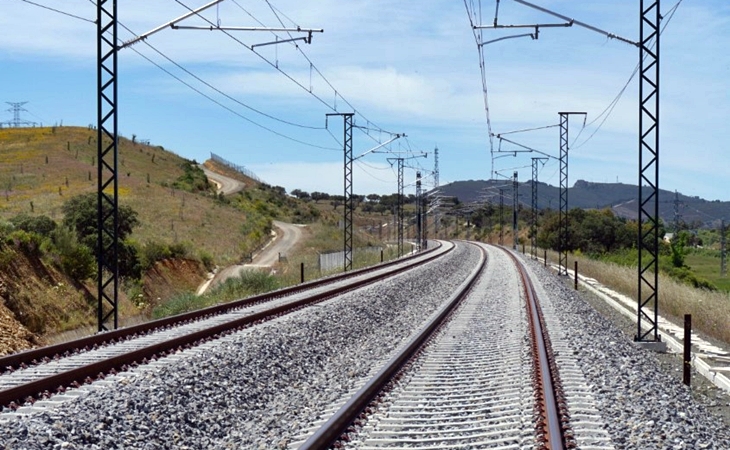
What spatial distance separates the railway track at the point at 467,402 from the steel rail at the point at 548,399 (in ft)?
0.05

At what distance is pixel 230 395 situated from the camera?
11.4 m

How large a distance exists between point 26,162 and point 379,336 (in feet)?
310

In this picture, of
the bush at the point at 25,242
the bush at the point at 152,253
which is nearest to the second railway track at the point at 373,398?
the bush at the point at 25,242

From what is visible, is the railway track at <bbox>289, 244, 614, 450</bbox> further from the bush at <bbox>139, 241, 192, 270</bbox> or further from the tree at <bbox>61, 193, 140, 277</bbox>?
the bush at <bbox>139, 241, 192, 270</bbox>

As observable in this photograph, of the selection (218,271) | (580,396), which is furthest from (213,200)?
(580,396)

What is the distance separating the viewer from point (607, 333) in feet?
64.8

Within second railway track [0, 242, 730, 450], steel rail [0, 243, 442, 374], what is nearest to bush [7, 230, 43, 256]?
steel rail [0, 243, 442, 374]

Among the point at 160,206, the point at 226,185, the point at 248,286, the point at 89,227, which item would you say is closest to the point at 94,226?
the point at 89,227

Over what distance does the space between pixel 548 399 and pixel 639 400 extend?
1583 millimetres

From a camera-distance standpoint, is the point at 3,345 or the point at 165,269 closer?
the point at 3,345

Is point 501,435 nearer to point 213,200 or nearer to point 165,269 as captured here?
point 165,269

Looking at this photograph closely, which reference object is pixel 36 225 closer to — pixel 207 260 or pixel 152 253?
pixel 152 253

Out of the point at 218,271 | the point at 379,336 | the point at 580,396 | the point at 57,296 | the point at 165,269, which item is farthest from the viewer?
the point at 218,271

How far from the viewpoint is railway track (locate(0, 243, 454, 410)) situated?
35.7ft
